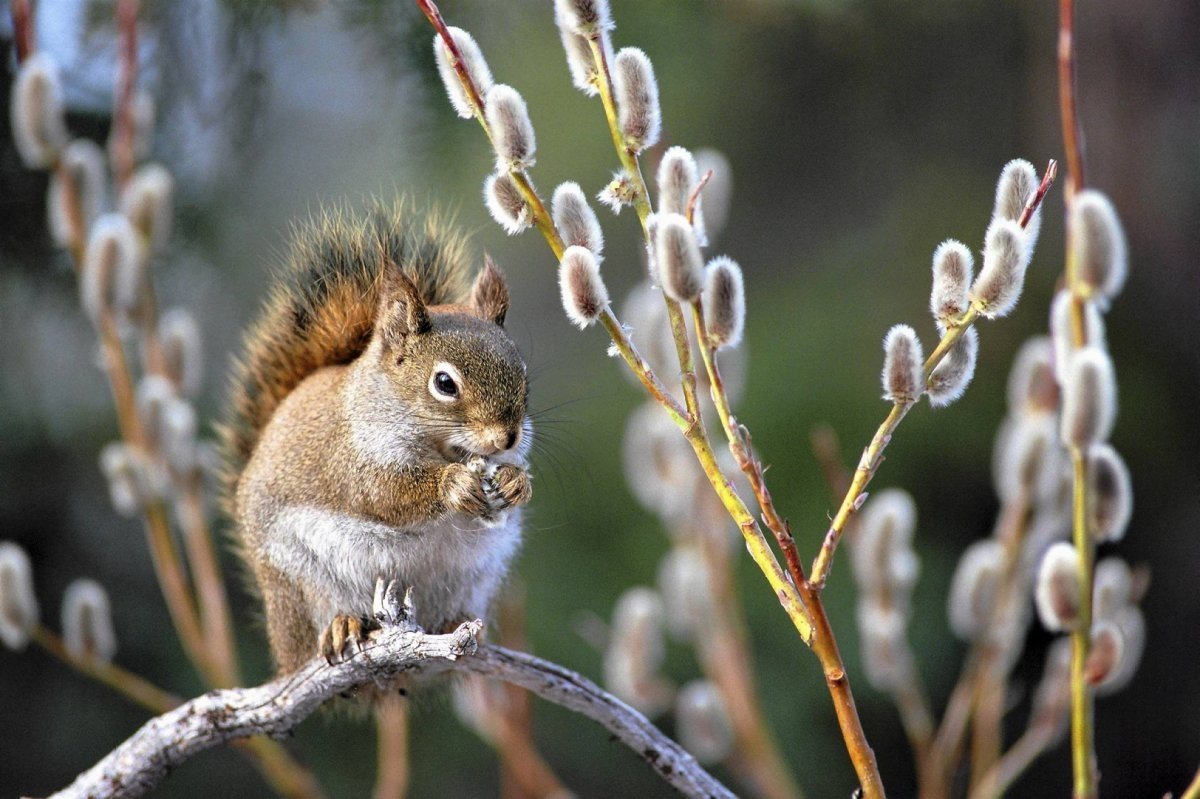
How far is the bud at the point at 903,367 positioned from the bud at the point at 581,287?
0.43ft

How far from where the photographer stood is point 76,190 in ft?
3.49

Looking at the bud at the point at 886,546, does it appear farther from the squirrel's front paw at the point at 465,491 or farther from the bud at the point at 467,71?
the bud at the point at 467,71

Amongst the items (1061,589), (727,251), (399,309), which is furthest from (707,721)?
(727,251)

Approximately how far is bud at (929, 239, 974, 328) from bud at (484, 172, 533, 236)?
0.20 metres

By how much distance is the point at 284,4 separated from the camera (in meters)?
1.26

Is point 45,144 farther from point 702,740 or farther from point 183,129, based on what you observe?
point 702,740

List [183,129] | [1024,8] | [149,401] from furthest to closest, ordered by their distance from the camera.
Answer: [1024,8]
[183,129]
[149,401]

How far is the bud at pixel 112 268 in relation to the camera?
3.28ft

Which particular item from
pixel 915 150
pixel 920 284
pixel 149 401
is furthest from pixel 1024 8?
pixel 149 401

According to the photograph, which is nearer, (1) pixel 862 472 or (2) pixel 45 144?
(1) pixel 862 472

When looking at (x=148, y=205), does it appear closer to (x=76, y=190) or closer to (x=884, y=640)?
(x=76, y=190)

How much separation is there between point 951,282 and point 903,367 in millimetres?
46

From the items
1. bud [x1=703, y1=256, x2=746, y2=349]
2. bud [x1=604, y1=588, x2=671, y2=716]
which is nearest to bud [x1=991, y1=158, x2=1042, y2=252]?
bud [x1=703, y1=256, x2=746, y2=349]

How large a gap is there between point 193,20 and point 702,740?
0.95 meters
